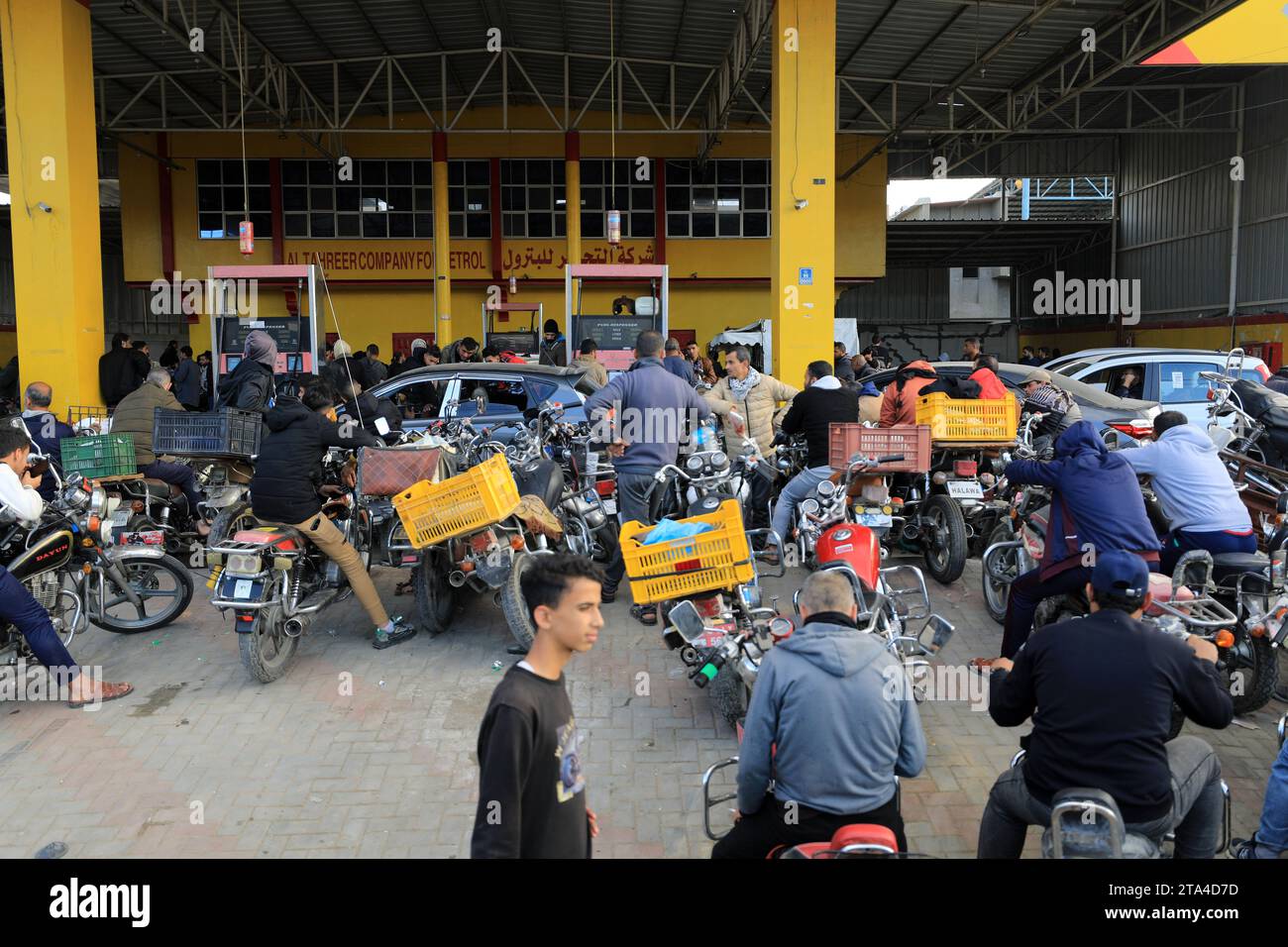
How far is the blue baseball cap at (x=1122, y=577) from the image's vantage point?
3238 millimetres

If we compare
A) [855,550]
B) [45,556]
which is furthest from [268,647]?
[855,550]

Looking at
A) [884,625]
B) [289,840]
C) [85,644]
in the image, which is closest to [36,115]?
[85,644]

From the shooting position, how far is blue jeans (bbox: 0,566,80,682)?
5277 millimetres

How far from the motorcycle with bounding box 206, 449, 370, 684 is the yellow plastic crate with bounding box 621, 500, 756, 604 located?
7.42 feet

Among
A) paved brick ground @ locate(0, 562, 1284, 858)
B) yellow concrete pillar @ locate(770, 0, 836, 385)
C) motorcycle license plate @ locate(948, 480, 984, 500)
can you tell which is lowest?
paved brick ground @ locate(0, 562, 1284, 858)

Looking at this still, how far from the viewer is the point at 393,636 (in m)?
6.50

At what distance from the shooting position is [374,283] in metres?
22.6

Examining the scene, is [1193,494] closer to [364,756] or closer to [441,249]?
[364,756]

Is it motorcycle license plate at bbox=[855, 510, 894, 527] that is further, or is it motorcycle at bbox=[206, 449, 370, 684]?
motorcycle license plate at bbox=[855, 510, 894, 527]

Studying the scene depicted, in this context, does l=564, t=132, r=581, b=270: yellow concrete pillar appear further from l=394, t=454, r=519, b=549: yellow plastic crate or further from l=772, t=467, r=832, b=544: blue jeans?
l=394, t=454, r=519, b=549: yellow plastic crate

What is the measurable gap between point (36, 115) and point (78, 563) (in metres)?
9.05

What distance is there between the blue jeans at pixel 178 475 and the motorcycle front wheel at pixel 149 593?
179cm

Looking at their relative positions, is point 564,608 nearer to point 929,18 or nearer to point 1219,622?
point 1219,622

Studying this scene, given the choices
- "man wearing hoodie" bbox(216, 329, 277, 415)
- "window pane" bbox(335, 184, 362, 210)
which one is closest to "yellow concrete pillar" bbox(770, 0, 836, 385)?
"man wearing hoodie" bbox(216, 329, 277, 415)
